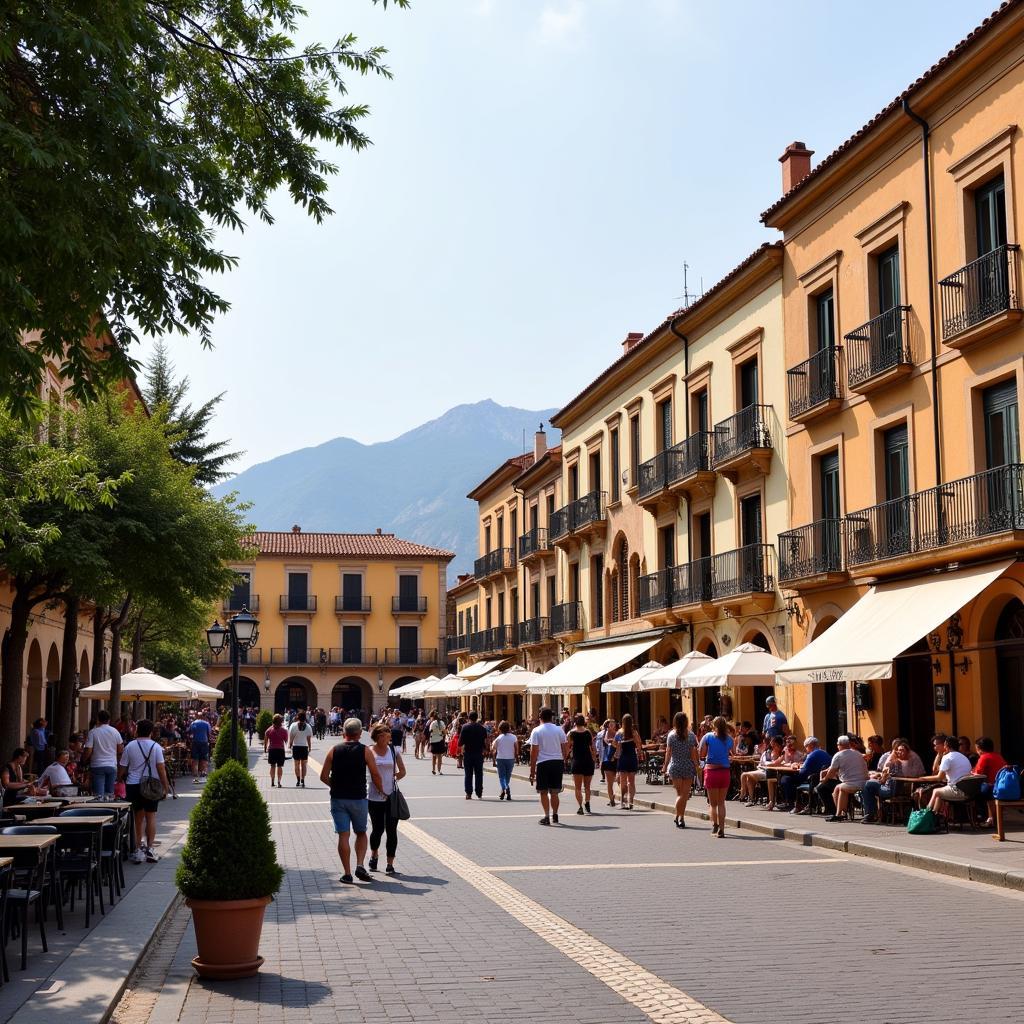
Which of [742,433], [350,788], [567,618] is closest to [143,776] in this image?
[350,788]

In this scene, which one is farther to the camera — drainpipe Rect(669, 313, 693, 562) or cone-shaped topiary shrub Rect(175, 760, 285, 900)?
drainpipe Rect(669, 313, 693, 562)

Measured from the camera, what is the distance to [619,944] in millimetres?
9477

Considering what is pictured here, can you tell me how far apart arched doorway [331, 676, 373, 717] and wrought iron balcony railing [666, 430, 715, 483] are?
52.2 metres

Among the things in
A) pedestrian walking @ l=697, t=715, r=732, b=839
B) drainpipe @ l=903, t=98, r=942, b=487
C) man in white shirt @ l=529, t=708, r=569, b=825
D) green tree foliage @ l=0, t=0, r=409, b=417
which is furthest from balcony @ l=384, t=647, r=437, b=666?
green tree foliage @ l=0, t=0, r=409, b=417

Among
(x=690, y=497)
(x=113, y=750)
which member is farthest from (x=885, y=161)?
(x=113, y=750)

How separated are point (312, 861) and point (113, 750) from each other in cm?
435

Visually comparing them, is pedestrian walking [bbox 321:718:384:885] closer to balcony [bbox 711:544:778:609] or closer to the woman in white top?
balcony [bbox 711:544:778:609]

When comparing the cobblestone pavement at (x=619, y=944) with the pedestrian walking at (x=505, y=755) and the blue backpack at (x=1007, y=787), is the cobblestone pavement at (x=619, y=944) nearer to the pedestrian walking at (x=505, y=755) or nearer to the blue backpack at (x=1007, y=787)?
the blue backpack at (x=1007, y=787)

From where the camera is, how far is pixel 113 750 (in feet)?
59.5

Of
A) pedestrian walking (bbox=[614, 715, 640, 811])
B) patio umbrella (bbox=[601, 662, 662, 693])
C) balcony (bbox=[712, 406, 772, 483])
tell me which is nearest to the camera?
pedestrian walking (bbox=[614, 715, 640, 811])

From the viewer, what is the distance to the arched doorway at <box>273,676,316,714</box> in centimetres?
8069

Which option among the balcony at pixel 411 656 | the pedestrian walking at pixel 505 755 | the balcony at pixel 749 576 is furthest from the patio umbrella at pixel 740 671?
the balcony at pixel 411 656

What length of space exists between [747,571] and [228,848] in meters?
20.4

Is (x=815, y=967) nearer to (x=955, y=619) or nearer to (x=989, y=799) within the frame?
(x=989, y=799)
